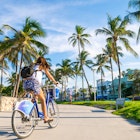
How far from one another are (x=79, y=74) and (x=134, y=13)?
57634mm

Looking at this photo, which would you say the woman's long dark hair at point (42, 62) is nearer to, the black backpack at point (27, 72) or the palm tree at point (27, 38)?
the black backpack at point (27, 72)

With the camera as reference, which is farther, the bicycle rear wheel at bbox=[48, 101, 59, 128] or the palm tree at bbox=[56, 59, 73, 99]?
the palm tree at bbox=[56, 59, 73, 99]

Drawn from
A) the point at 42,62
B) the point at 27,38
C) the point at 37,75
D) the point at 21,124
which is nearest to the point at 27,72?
the point at 37,75

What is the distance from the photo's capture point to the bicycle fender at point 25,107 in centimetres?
718

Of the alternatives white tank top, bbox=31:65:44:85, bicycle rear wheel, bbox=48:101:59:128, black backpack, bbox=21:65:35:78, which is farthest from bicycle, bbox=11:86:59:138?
bicycle rear wheel, bbox=48:101:59:128

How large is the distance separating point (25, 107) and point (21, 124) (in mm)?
370

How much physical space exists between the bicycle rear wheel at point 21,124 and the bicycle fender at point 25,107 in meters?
0.08

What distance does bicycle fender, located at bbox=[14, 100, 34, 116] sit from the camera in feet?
23.5

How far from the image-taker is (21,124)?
7188 mm

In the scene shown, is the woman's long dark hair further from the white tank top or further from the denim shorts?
the denim shorts

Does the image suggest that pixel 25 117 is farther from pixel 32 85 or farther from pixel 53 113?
pixel 53 113

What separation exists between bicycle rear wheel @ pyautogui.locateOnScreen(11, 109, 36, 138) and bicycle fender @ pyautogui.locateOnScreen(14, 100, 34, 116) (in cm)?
8

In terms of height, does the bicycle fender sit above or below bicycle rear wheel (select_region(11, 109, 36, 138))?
above

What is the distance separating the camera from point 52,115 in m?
9.20
